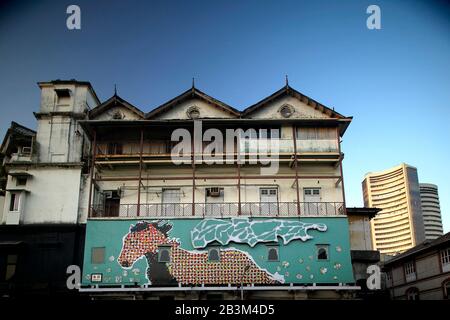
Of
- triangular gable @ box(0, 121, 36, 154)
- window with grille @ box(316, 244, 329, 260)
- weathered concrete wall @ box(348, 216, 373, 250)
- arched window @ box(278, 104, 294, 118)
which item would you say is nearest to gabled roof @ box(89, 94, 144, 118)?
triangular gable @ box(0, 121, 36, 154)

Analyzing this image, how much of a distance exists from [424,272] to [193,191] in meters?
17.9

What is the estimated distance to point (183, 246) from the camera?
2644 centimetres

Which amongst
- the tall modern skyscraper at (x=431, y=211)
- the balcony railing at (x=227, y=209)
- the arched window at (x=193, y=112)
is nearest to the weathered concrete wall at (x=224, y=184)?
the balcony railing at (x=227, y=209)

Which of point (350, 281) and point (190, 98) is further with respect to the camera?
point (190, 98)

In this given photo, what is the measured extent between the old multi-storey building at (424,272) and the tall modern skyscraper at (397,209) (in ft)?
187

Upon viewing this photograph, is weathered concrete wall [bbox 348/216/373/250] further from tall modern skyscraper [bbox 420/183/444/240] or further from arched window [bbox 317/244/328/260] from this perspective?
tall modern skyscraper [bbox 420/183/444/240]

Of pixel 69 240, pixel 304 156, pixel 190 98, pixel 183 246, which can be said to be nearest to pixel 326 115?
pixel 304 156

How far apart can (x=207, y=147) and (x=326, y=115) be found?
24.8ft

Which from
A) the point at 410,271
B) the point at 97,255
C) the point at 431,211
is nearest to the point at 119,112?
the point at 97,255

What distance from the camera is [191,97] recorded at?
3003 centimetres
